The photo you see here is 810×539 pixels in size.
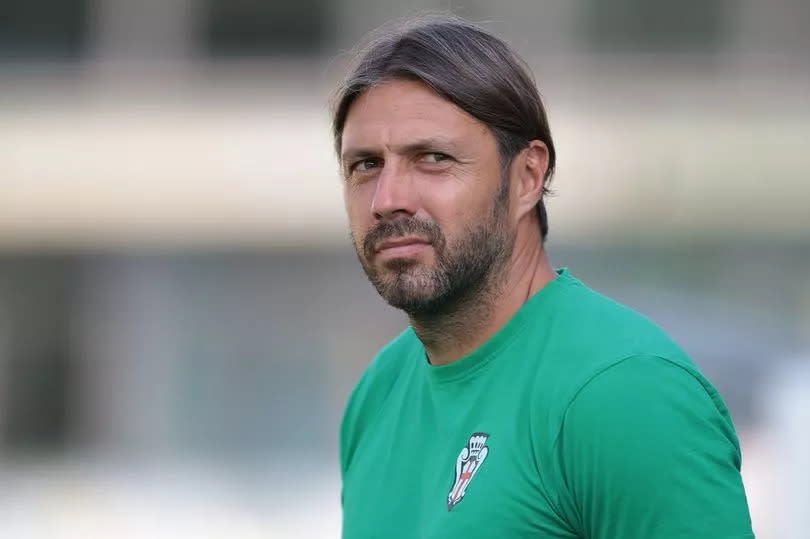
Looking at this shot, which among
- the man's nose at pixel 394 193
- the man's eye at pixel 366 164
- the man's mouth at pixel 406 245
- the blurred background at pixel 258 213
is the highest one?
the blurred background at pixel 258 213

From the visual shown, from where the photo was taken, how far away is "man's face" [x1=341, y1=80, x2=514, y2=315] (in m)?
2.40

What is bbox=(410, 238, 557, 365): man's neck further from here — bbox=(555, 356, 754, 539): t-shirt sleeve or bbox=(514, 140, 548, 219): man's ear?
bbox=(555, 356, 754, 539): t-shirt sleeve

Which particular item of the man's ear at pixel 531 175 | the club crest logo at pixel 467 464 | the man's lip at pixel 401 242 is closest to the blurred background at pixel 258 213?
the man's ear at pixel 531 175

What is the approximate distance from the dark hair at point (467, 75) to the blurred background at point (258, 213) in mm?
8053

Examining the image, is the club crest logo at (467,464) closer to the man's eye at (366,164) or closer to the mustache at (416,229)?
the mustache at (416,229)

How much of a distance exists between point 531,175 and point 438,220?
0.99 feet

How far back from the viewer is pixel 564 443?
2.00 meters

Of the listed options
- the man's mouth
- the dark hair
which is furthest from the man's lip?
the dark hair

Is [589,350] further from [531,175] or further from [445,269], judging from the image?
[531,175]

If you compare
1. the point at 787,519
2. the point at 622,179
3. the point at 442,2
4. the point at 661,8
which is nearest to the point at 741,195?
the point at 622,179

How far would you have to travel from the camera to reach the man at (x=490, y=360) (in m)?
1.93

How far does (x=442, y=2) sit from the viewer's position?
1145 centimetres

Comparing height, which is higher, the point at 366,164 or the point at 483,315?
the point at 366,164

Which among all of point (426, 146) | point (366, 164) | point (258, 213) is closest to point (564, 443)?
point (426, 146)
